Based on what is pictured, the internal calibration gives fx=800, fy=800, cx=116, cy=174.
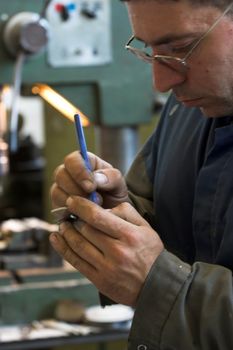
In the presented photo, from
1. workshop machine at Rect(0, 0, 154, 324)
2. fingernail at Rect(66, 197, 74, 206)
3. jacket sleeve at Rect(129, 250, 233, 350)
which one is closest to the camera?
jacket sleeve at Rect(129, 250, 233, 350)

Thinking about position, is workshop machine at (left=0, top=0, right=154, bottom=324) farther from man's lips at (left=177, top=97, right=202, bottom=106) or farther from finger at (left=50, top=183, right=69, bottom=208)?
man's lips at (left=177, top=97, right=202, bottom=106)

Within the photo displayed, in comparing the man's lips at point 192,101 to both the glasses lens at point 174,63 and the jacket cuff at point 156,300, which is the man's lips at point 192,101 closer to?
the glasses lens at point 174,63

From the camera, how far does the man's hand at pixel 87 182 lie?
121 cm

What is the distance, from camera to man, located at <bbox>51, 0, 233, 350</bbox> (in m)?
1.06

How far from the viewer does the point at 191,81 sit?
112 cm

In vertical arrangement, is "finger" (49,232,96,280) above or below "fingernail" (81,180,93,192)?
below

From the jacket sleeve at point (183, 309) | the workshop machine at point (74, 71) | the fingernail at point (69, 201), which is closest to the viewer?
the jacket sleeve at point (183, 309)

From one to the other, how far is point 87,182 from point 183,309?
26cm

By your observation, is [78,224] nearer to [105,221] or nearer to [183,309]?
[105,221]

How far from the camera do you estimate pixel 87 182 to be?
1203 mm

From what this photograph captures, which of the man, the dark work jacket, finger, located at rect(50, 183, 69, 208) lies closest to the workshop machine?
the dark work jacket

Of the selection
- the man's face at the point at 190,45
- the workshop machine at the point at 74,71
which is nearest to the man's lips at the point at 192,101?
the man's face at the point at 190,45

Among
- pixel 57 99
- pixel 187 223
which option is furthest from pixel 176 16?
pixel 57 99

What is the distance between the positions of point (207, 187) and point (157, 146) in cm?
25
